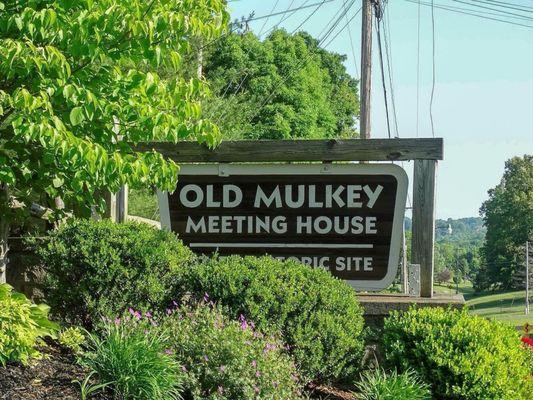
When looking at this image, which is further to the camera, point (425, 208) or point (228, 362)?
point (425, 208)

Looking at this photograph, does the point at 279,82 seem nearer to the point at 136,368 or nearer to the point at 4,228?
the point at 4,228

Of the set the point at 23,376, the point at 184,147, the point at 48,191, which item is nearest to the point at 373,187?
the point at 184,147

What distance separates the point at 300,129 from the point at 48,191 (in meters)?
33.4

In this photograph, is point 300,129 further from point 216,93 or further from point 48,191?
point 48,191

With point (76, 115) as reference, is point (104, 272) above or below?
below

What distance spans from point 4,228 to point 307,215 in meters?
3.37

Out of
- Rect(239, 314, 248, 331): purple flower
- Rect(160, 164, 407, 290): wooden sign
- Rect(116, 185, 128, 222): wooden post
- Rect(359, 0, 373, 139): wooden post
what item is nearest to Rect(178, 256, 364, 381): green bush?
Rect(239, 314, 248, 331): purple flower

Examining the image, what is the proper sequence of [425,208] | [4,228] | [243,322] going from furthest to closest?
1. [4,228]
2. [425,208]
3. [243,322]

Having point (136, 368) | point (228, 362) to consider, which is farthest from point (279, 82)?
point (136, 368)

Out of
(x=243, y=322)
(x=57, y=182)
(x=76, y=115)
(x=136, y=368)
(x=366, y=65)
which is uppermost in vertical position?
(x=366, y=65)

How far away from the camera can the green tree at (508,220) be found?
94062 millimetres

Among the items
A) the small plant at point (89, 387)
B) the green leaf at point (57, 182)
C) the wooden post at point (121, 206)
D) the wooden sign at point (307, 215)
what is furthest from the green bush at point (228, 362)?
the wooden post at point (121, 206)

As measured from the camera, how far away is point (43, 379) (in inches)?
253

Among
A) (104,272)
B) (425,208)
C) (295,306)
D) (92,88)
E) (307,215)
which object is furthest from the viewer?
(307,215)
